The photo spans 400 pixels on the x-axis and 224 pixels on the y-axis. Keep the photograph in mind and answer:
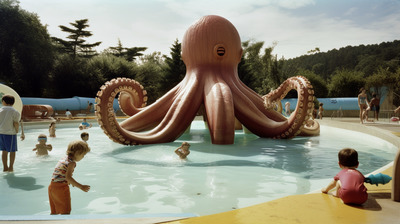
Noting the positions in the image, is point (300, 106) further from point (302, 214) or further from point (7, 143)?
point (7, 143)

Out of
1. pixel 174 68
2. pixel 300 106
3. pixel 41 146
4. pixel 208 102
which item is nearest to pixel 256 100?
pixel 300 106

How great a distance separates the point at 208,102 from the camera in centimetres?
764

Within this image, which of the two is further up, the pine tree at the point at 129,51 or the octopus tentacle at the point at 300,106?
the pine tree at the point at 129,51

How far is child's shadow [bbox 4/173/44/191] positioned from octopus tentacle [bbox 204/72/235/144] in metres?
3.98

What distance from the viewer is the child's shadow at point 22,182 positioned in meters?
4.00

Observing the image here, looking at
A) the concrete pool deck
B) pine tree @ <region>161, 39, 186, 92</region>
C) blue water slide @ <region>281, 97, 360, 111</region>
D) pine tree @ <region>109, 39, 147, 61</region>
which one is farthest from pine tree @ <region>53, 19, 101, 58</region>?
the concrete pool deck

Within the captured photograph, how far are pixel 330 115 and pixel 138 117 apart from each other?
19.1 metres

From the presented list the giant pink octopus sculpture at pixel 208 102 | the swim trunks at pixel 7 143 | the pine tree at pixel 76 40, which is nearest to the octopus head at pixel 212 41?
the giant pink octopus sculpture at pixel 208 102

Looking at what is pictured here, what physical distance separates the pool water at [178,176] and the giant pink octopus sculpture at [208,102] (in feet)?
1.55

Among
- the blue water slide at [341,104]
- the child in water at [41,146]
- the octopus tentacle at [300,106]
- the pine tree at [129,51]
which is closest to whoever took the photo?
the child in water at [41,146]

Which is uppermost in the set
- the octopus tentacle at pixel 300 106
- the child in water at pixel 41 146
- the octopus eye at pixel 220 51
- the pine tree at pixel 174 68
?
the pine tree at pixel 174 68

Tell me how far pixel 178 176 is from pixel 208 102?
3394 mm

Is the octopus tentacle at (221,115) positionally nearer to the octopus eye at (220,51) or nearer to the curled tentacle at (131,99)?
the octopus eye at (220,51)

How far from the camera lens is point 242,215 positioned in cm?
204
